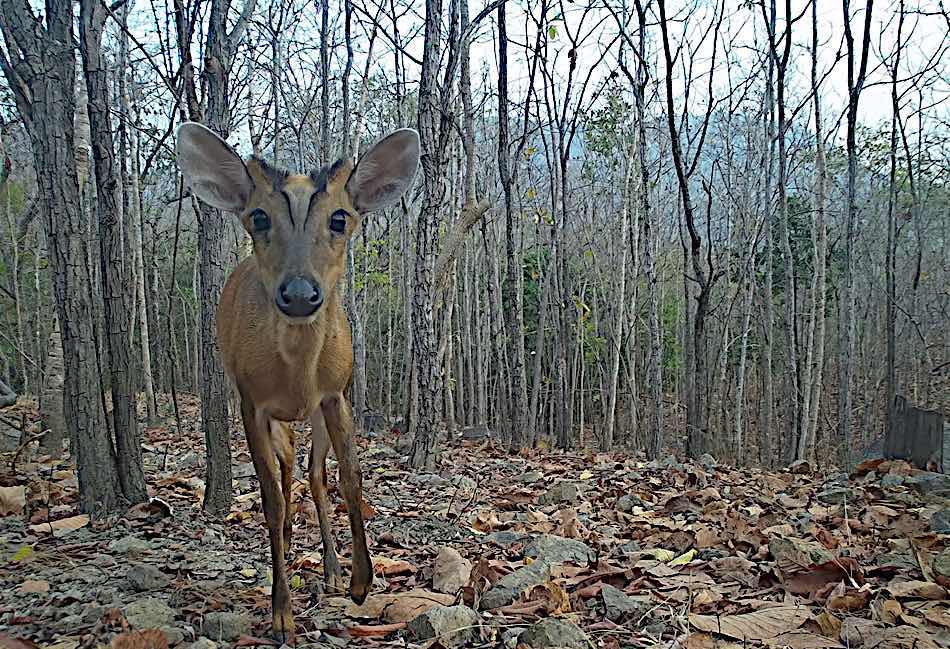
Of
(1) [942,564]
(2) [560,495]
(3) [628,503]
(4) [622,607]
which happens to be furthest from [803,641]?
(2) [560,495]

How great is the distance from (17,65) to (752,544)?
469cm

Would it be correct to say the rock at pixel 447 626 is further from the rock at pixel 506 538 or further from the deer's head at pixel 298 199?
the rock at pixel 506 538

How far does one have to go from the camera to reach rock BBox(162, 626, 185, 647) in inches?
95.0

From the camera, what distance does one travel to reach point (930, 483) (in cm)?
518

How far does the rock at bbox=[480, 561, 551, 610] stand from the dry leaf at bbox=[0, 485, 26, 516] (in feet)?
9.59

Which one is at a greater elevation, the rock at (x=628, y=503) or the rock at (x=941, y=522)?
the rock at (x=941, y=522)

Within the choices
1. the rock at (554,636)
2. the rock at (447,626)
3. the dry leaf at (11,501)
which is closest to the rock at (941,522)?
the rock at (554,636)

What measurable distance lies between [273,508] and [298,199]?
122 centimetres

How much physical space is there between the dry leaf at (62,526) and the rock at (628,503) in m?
3.21

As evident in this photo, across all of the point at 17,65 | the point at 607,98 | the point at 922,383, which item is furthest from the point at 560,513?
the point at 922,383

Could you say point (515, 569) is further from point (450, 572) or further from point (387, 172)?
point (387, 172)

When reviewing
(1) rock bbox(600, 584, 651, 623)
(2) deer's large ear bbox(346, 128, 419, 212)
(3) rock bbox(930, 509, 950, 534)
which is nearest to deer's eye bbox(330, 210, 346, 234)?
(2) deer's large ear bbox(346, 128, 419, 212)

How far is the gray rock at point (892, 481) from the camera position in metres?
5.38

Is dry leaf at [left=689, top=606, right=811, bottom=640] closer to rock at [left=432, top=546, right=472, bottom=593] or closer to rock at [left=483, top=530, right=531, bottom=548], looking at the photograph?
rock at [left=432, top=546, right=472, bottom=593]
